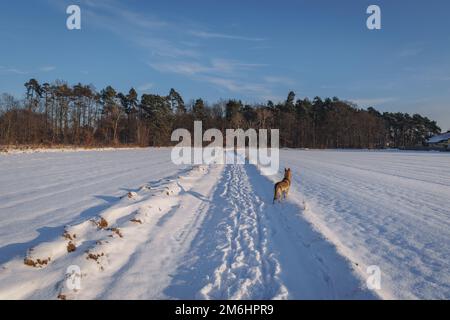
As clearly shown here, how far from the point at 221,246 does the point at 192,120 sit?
286 ft

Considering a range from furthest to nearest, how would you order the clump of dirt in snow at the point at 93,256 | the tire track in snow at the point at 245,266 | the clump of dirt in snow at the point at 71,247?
the clump of dirt in snow at the point at 71,247 → the clump of dirt in snow at the point at 93,256 → the tire track in snow at the point at 245,266

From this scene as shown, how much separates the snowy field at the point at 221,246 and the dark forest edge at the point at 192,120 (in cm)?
5853

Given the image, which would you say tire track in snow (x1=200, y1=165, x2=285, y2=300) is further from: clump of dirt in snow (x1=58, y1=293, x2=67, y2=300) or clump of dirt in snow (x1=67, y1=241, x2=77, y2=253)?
clump of dirt in snow (x1=67, y1=241, x2=77, y2=253)

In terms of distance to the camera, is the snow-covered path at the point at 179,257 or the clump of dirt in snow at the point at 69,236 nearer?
the snow-covered path at the point at 179,257

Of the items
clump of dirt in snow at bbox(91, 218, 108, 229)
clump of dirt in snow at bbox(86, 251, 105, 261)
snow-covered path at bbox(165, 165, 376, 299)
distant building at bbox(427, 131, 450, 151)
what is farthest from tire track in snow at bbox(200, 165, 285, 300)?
distant building at bbox(427, 131, 450, 151)

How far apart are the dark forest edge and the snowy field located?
58526mm

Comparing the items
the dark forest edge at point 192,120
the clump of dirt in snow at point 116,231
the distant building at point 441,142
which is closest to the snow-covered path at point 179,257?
the clump of dirt in snow at point 116,231

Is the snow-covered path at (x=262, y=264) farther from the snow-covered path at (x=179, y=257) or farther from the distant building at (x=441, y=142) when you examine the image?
the distant building at (x=441, y=142)

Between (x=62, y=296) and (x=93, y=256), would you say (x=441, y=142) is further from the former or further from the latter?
(x=62, y=296)

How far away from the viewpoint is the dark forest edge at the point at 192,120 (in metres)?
68.2

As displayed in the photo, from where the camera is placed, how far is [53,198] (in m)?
10.2

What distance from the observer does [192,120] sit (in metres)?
91.4

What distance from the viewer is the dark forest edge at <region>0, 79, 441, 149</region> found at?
224 feet
